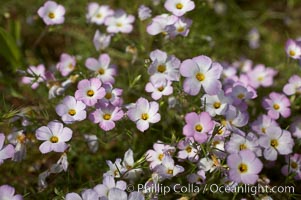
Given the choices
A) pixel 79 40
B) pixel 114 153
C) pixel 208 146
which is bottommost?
pixel 114 153

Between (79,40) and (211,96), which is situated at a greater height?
(211,96)

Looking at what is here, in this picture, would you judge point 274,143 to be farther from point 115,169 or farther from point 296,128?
point 115,169

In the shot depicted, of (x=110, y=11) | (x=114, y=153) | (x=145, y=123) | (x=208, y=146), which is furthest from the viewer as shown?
(x=110, y=11)

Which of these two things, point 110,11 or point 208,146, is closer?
point 208,146

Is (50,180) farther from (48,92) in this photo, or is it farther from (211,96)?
(211,96)

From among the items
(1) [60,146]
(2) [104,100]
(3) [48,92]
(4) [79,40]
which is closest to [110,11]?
(4) [79,40]

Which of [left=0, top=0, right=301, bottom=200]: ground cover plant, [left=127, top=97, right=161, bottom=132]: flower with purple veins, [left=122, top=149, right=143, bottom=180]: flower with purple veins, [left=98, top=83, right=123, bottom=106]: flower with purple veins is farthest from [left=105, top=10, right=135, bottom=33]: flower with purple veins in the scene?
[left=122, top=149, right=143, bottom=180]: flower with purple veins
